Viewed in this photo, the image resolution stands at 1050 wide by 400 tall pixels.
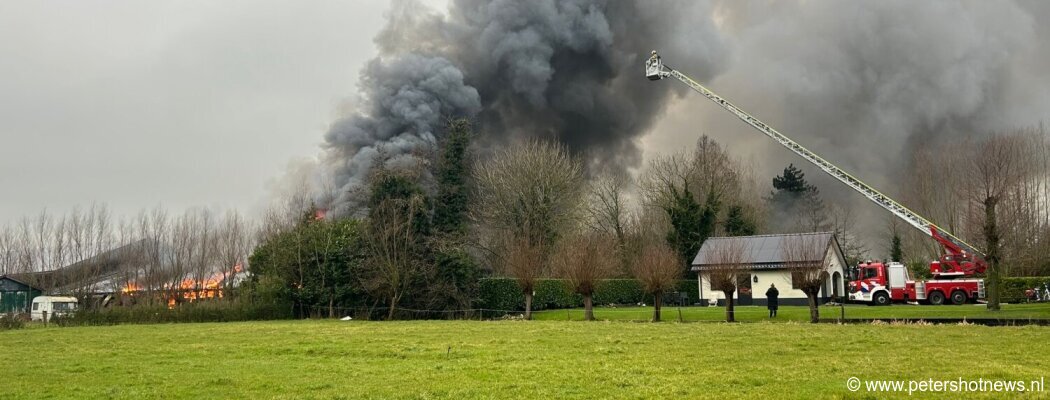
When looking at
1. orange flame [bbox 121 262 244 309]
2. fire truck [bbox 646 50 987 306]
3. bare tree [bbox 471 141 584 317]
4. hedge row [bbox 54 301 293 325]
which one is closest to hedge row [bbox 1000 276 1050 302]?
fire truck [bbox 646 50 987 306]

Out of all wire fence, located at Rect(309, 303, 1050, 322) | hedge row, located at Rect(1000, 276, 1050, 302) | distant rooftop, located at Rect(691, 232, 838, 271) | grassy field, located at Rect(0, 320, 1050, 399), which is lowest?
wire fence, located at Rect(309, 303, 1050, 322)

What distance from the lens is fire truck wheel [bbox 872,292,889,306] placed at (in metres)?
36.2

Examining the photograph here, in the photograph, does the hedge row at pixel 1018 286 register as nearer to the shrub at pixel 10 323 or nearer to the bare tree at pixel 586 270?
the bare tree at pixel 586 270

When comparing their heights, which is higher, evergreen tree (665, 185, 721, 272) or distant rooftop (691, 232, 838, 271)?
evergreen tree (665, 185, 721, 272)

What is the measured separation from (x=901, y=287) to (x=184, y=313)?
112 ft

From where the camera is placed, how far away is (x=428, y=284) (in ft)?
120

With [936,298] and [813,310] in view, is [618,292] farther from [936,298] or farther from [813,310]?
[813,310]

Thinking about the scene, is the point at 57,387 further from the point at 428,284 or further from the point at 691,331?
the point at 428,284

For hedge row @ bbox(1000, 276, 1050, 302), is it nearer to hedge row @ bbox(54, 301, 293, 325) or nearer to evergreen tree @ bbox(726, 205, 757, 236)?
evergreen tree @ bbox(726, 205, 757, 236)

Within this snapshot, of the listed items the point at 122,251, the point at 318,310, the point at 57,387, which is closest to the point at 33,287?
the point at 122,251

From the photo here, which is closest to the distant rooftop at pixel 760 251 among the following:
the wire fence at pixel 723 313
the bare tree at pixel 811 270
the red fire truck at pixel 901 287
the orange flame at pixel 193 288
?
the red fire truck at pixel 901 287

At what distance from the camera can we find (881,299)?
36281mm

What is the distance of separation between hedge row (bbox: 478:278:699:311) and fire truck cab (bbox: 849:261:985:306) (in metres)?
10.2

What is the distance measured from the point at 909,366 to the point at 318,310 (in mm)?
30740
